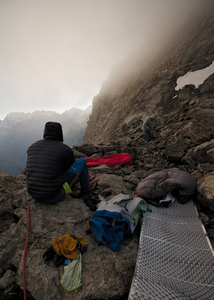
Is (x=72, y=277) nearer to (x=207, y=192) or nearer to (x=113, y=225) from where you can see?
(x=113, y=225)

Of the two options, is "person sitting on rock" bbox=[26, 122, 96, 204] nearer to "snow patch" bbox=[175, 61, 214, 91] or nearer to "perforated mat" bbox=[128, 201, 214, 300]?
"perforated mat" bbox=[128, 201, 214, 300]

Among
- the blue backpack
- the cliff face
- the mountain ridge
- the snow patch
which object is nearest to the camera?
the blue backpack

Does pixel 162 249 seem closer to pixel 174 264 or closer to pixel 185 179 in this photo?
pixel 174 264

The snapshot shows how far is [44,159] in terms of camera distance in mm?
2135

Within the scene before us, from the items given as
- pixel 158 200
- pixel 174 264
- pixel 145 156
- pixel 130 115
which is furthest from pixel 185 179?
pixel 130 115

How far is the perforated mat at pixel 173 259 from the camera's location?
117cm

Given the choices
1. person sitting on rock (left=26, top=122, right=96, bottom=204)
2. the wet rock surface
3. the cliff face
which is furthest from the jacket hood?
the cliff face

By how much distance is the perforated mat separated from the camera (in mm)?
1166

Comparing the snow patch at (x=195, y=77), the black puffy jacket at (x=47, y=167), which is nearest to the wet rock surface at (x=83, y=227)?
the black puffy jacket at (x=47, y=167)

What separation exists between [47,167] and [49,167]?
30 mm

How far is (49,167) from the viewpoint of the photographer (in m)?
2.11

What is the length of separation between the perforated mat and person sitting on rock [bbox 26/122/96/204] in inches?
60.4

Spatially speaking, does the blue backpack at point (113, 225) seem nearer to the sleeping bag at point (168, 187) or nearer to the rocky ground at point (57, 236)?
the rocky ground at point (57, 236)

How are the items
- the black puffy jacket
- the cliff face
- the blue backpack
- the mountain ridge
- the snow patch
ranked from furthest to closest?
the mountain ridge
the snow patch
the cliff face
the black puffy jacket
the blue backpack
